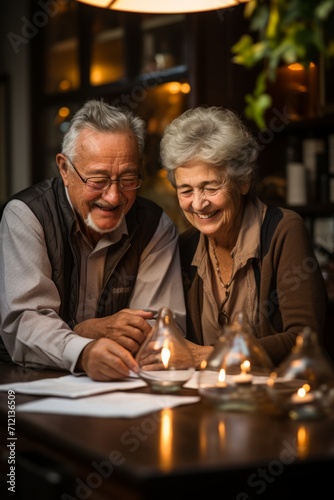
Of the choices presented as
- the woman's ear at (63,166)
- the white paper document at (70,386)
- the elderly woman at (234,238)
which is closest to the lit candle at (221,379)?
the white paper document at (70,386)

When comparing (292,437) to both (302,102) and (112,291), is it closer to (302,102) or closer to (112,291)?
(112,291)

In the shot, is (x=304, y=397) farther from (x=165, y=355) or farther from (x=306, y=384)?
(x=165, y=355)

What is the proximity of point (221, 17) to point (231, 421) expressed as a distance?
10.5 ft

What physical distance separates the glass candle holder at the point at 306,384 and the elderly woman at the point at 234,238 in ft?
2.63

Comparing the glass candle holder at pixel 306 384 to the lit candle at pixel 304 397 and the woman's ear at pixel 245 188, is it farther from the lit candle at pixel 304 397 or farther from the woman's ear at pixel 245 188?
the woman's ear at pixel 245 188

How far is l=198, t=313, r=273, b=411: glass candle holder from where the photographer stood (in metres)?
1.62

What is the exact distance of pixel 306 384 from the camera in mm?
1502

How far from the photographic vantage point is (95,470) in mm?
1329

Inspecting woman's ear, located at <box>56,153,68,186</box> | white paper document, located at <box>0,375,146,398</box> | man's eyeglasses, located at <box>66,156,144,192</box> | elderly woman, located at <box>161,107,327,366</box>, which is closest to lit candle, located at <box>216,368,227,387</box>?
white paper document, located at <box>0,375,146,398</box>

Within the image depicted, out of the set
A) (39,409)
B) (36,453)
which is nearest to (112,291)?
(39,409)

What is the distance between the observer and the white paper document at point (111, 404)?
1.58 m

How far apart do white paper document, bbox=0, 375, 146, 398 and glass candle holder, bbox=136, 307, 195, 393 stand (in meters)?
0.08

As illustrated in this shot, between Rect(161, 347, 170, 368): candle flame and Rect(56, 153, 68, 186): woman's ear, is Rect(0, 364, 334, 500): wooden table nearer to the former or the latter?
Rect(161, 347, 170, 368): candle flame

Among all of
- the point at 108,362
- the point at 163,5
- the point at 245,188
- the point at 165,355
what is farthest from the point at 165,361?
the point at 163,5
